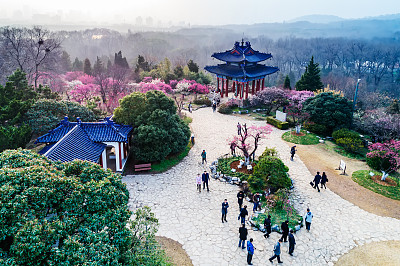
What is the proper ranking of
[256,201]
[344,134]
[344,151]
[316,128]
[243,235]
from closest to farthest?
[243,235] < [256,201] < [344,151] < [344,134] < [316,128]

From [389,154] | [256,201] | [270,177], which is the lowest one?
[256,201]

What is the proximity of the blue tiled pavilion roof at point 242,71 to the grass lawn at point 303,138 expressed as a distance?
12.9m

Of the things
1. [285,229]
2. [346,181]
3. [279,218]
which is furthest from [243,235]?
[346,181]

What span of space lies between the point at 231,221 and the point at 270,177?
397 centimetres

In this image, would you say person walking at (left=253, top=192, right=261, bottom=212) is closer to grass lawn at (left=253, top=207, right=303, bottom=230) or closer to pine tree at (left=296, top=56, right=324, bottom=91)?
grass lawn at (left=253, top=207, right=303, bottom=230)

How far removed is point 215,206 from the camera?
1623cm

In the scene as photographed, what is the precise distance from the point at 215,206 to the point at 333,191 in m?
7.42

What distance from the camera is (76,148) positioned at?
16.3 m

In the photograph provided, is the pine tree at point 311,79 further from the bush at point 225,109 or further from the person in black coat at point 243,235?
the person in black coat at point 243,235

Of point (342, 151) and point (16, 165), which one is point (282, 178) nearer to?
point (342, 151)

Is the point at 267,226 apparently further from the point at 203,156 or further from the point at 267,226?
the point at 203,156

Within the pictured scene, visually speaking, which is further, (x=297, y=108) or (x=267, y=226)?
(x=297, y=108)

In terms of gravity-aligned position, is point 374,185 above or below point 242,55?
below

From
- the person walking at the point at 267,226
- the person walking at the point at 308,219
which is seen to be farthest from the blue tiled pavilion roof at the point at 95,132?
the person walking at the point at 308,219
